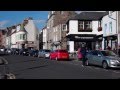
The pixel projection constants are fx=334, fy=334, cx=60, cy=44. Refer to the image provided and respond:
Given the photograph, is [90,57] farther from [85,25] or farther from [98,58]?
[85,25]

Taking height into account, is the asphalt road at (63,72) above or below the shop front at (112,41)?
below

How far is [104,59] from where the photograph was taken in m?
27.4

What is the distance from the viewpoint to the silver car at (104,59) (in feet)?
87.2

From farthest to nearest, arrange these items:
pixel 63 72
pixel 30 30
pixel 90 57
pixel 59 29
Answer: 1. pixel 30 30
2. pixel 59 29
3. pixel 90 57
4. pixel 63 72

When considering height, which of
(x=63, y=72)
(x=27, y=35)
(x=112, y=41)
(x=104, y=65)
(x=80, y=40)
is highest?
(x=27, y=35)

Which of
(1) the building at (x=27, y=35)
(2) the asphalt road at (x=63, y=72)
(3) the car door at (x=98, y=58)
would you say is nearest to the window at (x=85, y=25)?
(2) the asphalt road at (x=63, y=72)

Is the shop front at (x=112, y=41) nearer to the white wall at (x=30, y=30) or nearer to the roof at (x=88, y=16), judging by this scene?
the roof at (x=88, y=16)

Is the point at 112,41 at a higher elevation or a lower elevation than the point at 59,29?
lower

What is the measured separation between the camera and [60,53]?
45469 mm

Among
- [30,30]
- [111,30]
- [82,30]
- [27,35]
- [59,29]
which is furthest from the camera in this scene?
[30,30]

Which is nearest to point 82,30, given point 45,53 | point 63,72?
point 45,53
